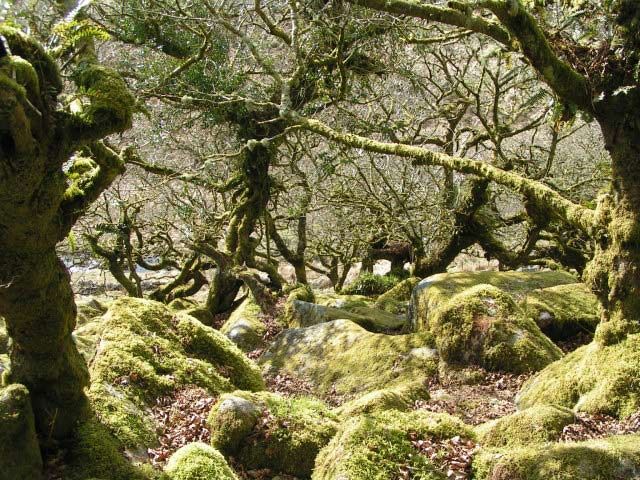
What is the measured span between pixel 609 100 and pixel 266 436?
14.6 ft

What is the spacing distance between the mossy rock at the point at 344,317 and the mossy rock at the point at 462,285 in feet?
3.00

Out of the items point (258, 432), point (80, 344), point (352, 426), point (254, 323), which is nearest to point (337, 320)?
point (254, 323)

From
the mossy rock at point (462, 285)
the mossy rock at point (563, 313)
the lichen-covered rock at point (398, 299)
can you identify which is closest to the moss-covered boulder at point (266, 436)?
the mossy rock at point (462, 285)

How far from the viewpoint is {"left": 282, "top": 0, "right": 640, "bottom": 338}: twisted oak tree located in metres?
5.31

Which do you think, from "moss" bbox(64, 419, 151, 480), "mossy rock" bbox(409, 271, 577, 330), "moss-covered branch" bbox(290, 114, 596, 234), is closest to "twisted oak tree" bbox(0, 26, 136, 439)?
"moss" bbox(64, 419, 151, 480)

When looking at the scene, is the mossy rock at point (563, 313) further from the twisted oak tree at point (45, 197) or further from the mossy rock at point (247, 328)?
the twisted oak tree at point (45, 197)

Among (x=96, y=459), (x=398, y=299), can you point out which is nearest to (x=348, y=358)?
(x=398, y=299)

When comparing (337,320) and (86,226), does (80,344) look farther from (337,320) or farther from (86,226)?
(86,226)

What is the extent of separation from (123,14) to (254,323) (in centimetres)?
653

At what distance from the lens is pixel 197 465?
4223mm

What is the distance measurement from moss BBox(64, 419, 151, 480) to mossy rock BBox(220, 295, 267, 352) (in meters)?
6.22

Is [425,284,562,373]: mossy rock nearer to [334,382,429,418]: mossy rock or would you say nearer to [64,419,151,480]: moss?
[334,382,429,418]: mossy rock

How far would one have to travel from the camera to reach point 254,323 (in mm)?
11672

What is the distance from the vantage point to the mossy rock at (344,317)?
35.3 feet
